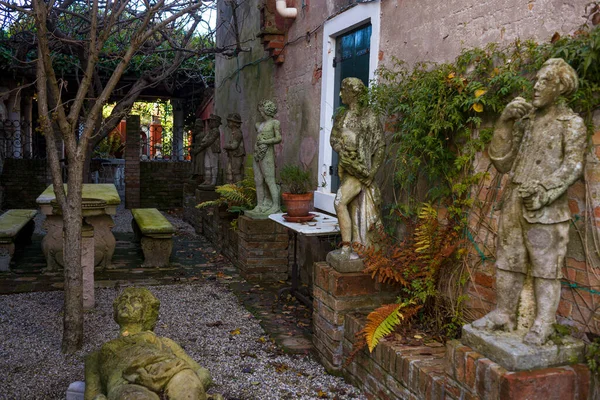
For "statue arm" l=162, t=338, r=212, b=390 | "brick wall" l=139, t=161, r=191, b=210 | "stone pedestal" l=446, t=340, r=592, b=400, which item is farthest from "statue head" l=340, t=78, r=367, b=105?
"brick wall" l=139, t=161, r=191, b=210

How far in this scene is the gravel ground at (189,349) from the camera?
403 centimetres

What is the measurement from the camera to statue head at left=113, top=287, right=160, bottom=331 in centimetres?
301

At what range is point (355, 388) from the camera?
4109mm

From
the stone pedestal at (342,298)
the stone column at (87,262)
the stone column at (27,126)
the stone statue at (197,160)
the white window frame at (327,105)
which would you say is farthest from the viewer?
the stone column at (27,126)

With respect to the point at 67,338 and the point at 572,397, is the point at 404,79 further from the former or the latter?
the point at 67,338

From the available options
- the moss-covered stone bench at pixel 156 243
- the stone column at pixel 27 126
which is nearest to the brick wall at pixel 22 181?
the stone column at pixel 27 126

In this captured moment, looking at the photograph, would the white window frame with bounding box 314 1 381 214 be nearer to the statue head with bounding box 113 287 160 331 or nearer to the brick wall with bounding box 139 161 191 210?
the statue head with bounding box 113 287 160 331

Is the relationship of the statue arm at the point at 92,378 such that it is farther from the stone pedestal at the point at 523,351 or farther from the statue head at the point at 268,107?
the statue head at the point at 268,107

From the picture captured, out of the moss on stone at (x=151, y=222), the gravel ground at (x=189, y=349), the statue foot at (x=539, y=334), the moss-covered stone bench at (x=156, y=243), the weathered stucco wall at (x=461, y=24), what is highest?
the weathered stucco wall at (x=461, y=24)

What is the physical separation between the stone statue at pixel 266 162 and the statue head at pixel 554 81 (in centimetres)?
470

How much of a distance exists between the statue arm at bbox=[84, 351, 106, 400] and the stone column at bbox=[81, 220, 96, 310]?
8.75 ft

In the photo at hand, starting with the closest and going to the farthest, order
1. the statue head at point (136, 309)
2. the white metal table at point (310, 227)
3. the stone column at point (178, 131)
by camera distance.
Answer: the statue head at point (136, 309)
the white metal table at point (310, 227)
the stone column at point (178, 131)

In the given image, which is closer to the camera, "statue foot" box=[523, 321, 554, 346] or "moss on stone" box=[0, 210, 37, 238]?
"statue foot" box=[523, 321, 554, 346]

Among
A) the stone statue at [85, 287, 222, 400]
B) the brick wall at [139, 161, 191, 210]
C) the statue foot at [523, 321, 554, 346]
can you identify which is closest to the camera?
the stone statue at [85, 287, 222, 400]
